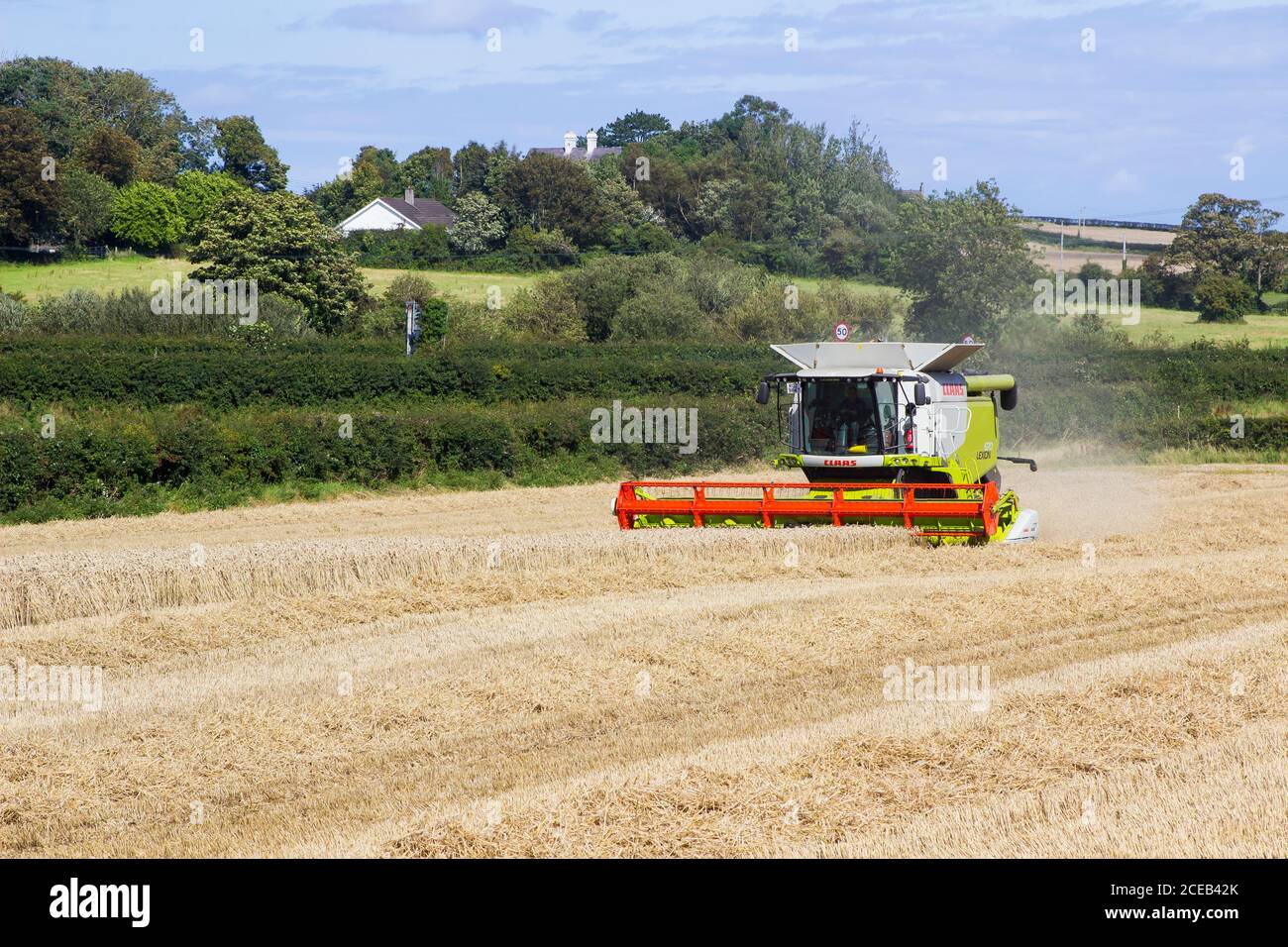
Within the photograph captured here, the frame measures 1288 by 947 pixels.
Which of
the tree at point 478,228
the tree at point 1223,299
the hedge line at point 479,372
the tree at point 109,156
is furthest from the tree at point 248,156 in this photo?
the tree at point 1223,299

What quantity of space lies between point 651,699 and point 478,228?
6236cm

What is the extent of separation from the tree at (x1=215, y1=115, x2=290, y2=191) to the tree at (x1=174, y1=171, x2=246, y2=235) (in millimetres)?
9403

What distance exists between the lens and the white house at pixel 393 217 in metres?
80.1

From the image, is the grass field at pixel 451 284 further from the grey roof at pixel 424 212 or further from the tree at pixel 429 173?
the tree at pixel 429 173

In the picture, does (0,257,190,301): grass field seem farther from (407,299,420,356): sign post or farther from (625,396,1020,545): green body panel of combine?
(625,396,1020,545): green body panel of combine

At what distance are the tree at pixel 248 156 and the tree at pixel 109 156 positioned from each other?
9057 mm

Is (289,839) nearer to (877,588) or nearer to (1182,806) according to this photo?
(1182,806)

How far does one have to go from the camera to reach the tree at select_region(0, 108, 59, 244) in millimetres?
58938

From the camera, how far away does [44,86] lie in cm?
7944

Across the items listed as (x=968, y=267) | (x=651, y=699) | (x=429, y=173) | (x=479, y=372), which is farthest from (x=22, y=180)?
(x=651, y=699)

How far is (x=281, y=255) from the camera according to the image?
5078cm

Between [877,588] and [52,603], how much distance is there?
7.94 meters
